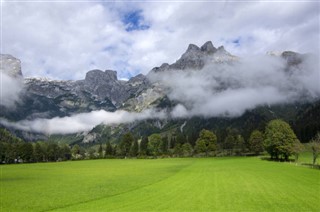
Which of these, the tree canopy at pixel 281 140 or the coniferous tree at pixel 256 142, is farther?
the coniferous tree at pixel 256 142

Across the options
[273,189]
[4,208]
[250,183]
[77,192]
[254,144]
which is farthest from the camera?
[254,144]

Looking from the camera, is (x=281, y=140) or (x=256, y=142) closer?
(x=281, y=140)

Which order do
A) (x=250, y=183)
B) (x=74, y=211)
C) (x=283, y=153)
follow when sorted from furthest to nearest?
1. (x=283, y=153)
2. (x=250, y=183)
3. (x=74, y=211)

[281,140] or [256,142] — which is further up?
[281,140]

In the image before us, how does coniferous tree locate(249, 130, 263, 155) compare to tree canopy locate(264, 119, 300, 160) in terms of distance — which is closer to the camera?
tree canopy locate(264, 119, 300, 160)

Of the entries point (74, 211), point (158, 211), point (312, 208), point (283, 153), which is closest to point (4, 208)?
point (74, 211)

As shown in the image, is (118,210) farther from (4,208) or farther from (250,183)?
(250,183)

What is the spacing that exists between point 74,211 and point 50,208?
169 inches

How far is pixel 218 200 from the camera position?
39750 millimetres

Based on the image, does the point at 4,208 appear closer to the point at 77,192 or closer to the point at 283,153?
the point at 77,192

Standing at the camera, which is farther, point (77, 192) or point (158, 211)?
point (77, 192)

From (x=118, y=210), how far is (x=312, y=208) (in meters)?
22.1

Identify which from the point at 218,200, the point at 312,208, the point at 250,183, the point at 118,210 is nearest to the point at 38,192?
the point at 118,210

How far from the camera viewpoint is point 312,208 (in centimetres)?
3400
